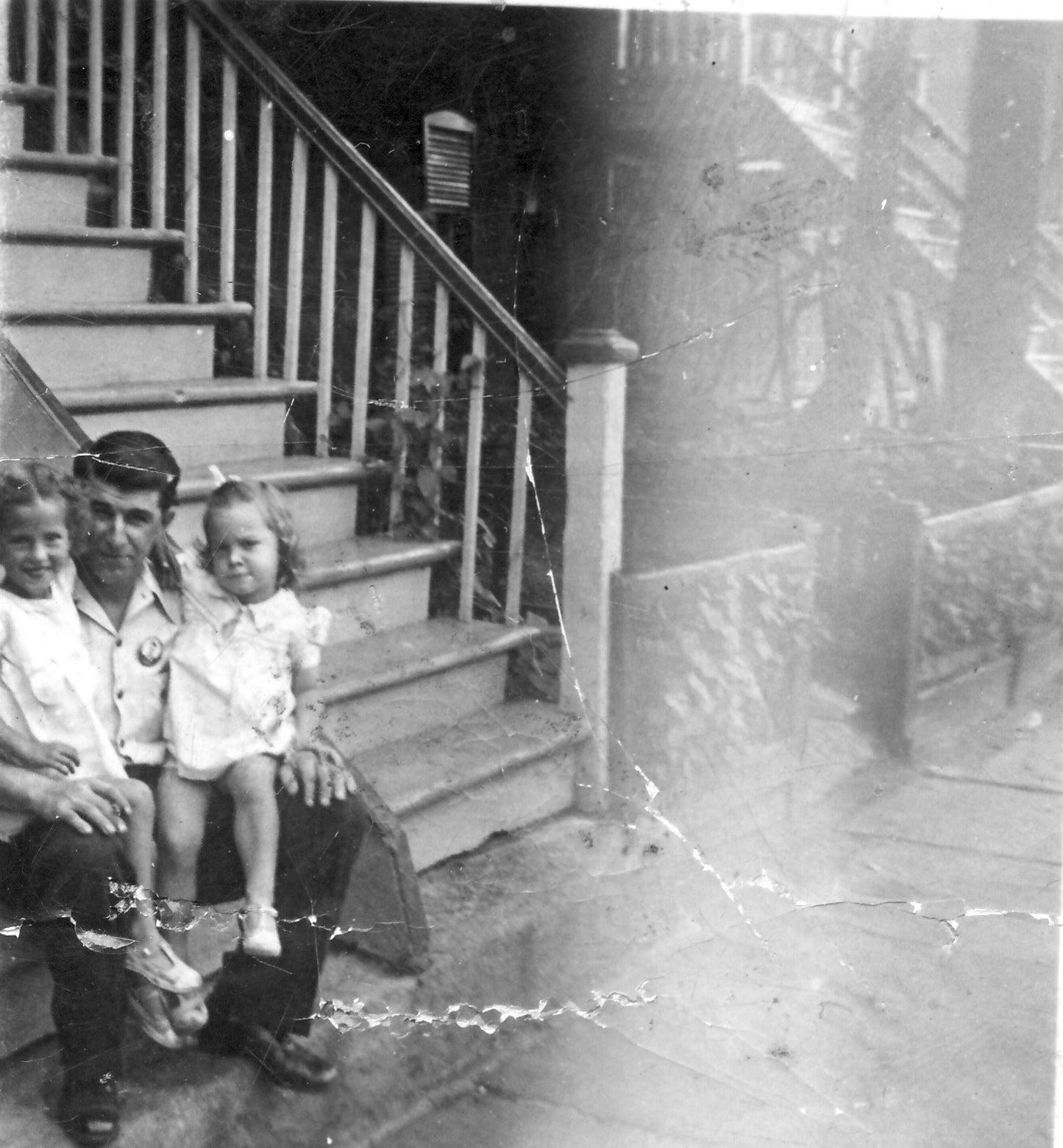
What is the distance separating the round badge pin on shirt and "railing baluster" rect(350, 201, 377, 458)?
573 mm

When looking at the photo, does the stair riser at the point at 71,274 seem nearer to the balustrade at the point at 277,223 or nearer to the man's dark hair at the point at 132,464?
the balustrade at the point at 277,223

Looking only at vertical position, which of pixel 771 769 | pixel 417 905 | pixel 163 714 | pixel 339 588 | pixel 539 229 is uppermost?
pixel 539 229

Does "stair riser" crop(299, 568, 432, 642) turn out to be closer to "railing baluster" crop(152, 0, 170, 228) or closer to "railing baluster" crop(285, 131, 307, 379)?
"railing baluster" crop(285, 131, 307, 379)

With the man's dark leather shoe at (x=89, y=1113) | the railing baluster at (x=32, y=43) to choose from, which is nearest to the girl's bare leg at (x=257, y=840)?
the man's dark leather shoe at (x=89, y=1113)

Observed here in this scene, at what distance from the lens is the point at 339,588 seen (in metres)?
2.54

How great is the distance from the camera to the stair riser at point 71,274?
240 cm

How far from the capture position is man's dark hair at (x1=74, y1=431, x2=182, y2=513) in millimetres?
2342

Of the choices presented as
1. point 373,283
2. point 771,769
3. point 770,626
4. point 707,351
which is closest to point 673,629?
point 770,626

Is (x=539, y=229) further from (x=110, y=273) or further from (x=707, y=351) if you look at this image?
(x=110, y=273)

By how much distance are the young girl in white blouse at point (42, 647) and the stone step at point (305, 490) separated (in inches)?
8.2

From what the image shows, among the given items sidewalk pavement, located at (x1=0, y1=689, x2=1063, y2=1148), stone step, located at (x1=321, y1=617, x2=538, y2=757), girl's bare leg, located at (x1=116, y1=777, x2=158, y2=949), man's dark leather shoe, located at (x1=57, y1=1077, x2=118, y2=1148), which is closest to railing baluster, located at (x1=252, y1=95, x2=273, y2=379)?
stone step, located at (x1=321, y1=617, x2=538, y2=757)

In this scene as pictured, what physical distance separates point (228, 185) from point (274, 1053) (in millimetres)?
1872

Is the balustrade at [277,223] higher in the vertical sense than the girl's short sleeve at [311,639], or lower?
higher

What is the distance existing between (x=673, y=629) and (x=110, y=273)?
4.90 feet
